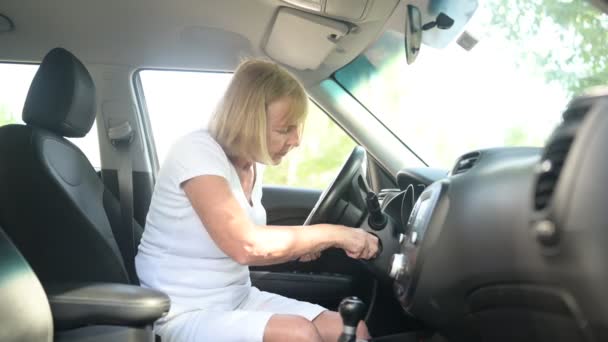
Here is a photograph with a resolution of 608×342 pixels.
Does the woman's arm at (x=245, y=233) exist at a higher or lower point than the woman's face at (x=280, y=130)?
lower

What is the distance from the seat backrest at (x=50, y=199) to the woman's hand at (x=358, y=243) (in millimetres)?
636

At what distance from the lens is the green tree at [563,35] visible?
1.58 m

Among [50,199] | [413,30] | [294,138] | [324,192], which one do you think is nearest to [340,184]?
[324,192]

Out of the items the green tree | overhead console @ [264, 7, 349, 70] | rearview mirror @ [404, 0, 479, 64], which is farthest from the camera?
overhead console @ [264, 7, 349, 70]

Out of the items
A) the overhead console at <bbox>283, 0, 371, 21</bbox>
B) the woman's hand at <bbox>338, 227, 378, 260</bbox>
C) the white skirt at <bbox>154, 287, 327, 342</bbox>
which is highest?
the overhead console at <bbox>283, 0, 371, 21</bbox>

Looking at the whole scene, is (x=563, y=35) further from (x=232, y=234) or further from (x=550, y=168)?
(x=232, y=234)

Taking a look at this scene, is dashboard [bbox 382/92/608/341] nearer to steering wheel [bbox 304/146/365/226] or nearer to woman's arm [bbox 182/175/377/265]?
woman's arm [bbox 182/175/377/265]

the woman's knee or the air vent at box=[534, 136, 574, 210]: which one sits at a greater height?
the air vent at box=[534, 136, 574, 210]

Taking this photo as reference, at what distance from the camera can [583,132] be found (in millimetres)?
946

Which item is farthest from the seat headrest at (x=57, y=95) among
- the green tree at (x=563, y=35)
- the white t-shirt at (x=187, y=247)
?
the green tree at (x=563, y=35)

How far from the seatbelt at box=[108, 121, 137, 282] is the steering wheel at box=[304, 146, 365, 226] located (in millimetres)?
682

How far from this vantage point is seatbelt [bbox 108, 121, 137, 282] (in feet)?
7.97

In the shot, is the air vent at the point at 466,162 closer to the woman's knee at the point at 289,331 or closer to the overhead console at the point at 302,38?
the woman's knee at the point at 289,331

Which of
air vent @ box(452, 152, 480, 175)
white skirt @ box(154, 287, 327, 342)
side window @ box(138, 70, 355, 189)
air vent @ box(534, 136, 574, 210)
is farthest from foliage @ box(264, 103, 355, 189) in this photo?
air vent @ box(534, 136, 574, 210)
